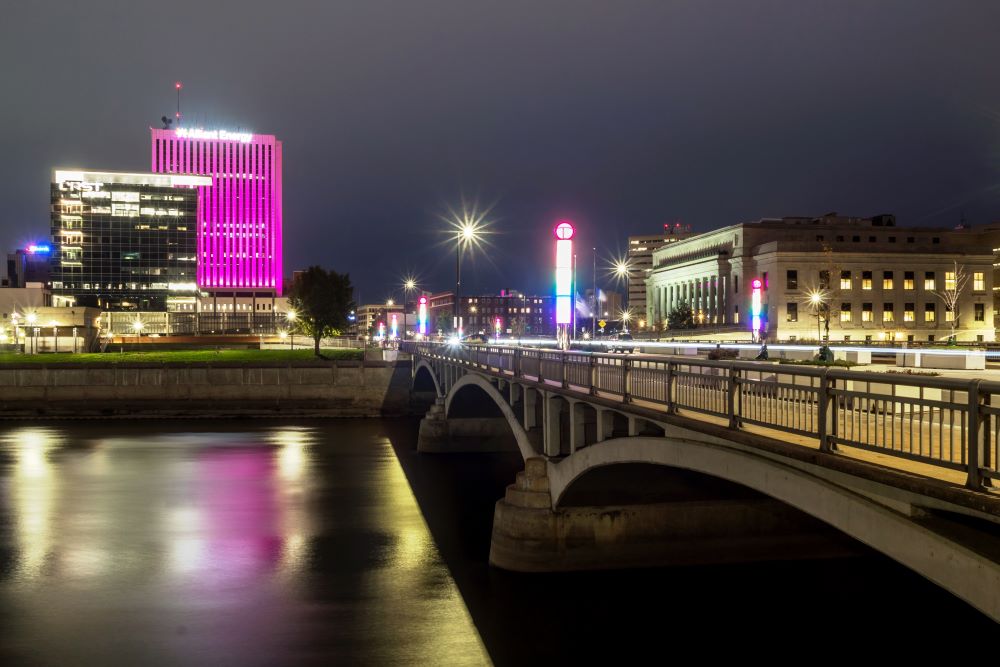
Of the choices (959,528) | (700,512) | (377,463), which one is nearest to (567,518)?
(700,512)

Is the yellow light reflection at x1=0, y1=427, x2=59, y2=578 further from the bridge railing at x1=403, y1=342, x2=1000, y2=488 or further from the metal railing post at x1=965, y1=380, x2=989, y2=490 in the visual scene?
the metal railing post at x1=965, y1=380, x2=989, y2=490

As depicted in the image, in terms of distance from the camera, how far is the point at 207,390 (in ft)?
223

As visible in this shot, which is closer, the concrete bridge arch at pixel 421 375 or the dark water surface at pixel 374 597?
the dark water surface at pixel 374 597

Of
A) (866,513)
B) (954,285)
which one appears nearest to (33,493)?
(866,513)

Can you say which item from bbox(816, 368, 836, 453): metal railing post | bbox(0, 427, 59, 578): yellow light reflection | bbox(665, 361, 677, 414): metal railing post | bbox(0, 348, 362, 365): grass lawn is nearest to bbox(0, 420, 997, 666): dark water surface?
bbox(0, 427, 59, 578): yellow light reflection

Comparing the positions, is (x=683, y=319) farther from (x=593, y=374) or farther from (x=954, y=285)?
(x=593, y=374)

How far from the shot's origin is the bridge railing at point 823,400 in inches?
330

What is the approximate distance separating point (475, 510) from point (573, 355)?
13.1m

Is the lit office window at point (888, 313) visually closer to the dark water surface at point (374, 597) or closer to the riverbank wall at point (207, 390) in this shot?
the riverbank wall at point (207, 390)

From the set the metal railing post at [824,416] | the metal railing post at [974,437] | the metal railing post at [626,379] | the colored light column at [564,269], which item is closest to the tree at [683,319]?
the colored light column at [564,269]

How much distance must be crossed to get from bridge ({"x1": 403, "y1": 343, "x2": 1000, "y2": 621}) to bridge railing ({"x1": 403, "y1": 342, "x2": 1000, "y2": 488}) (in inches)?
1.5

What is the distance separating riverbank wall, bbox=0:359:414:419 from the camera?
65812mm

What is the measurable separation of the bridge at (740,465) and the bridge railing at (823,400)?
0.04 metres

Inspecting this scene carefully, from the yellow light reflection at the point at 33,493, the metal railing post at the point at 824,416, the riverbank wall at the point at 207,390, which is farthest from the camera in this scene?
the riverbank wall at the point at 207,390
